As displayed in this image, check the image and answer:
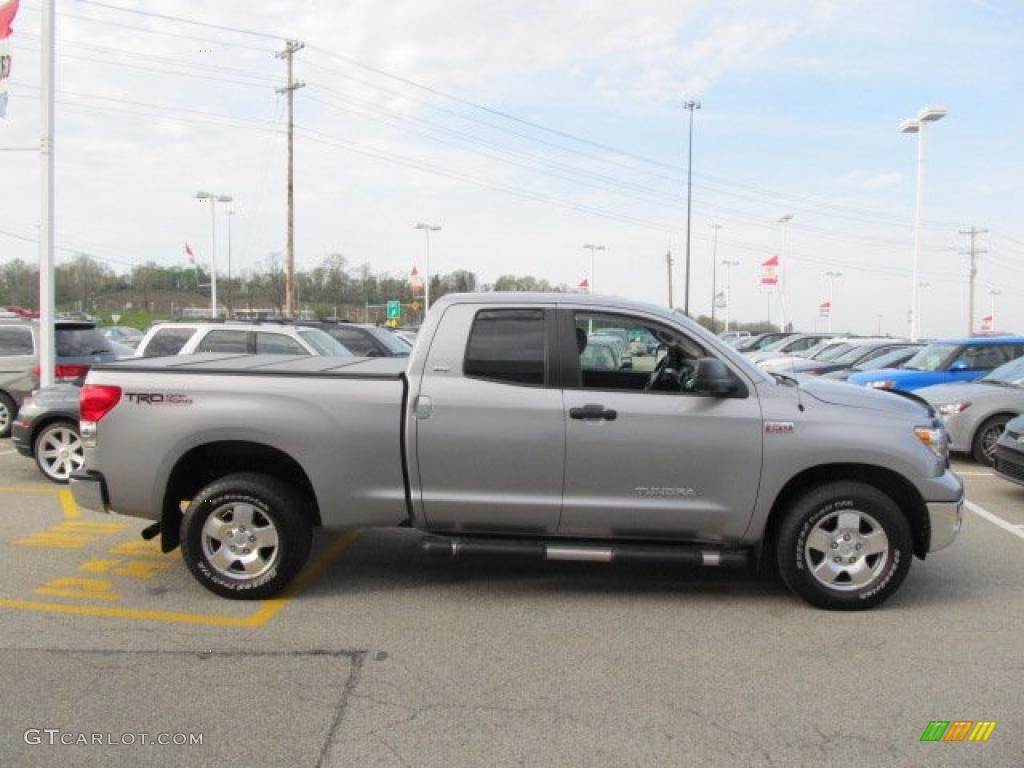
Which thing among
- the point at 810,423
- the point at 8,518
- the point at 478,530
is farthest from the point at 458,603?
the point at 8,518

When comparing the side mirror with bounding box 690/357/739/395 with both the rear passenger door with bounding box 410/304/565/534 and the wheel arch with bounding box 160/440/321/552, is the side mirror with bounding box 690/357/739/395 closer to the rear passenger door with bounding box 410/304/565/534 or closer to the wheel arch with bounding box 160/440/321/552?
the rear passenger door with bounding box 410/304/565/534

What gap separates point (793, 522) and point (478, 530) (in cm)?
191

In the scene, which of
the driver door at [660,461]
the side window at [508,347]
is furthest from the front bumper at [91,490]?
the driver door at [660,461]

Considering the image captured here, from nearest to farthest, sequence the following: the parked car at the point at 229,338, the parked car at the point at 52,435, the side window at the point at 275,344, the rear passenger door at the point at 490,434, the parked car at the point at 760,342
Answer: the rear passenger door at the point at 490,434, the parked car at the point at 52,435, the parked car at the point at 229,338, the side window at the point at 275,344, the parked car at the point at 760,342

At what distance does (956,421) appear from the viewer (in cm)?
1038

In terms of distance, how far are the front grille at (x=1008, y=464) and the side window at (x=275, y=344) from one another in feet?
27.6

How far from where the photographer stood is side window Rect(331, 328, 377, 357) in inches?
555

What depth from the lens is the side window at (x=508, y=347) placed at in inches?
193

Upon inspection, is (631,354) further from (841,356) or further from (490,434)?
(841,356)

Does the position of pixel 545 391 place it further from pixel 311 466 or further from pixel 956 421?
pixel 956 421

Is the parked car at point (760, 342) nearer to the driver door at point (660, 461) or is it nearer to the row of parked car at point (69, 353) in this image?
the row of parked car at point (69, 353)

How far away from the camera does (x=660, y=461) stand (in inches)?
187

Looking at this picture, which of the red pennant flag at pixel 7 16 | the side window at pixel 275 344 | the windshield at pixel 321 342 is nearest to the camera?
the side window at pixel 275 344

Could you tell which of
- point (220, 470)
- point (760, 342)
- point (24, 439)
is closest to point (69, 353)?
point (24, 439)
